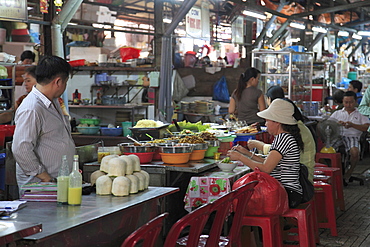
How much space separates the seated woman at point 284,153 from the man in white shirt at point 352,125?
4914mm

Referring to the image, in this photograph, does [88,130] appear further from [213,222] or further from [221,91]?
[213,222]

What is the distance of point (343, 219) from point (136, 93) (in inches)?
256

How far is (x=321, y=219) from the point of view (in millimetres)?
6152

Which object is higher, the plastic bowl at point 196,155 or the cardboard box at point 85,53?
the cardboard box at point 85,53

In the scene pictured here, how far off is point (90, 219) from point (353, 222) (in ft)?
15.3

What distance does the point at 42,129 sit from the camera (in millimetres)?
3879

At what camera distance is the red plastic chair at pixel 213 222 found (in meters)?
2.58

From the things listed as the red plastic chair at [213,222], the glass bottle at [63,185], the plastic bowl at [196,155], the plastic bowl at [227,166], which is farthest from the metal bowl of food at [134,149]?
the glass bottle at [63,185]

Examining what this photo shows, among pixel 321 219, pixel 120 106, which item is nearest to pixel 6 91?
pixel 120 106

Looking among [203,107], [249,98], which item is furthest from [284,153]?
[203,107]

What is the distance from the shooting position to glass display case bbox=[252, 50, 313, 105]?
12281 mm

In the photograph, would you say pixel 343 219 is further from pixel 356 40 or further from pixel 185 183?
pixel 356 40

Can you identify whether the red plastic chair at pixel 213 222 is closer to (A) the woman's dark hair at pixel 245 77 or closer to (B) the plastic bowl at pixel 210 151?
(B) the plastic bowl at pixel 210 151

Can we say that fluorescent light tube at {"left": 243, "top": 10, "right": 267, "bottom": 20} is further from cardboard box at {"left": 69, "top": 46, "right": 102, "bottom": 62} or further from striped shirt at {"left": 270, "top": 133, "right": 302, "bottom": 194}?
striped shirt at {"left": 270, "top": 133, "right": 302, "bottom": 194}
